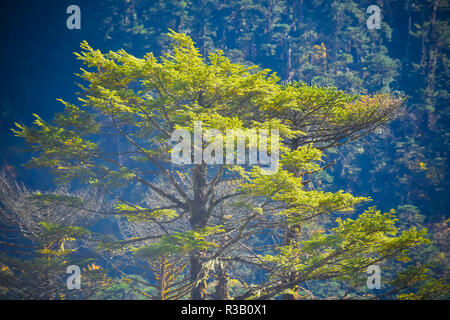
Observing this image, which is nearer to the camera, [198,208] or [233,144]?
[233,144]

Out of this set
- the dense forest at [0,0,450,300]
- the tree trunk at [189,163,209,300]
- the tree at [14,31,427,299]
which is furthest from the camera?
the tree trunk at [189,163,209,300]

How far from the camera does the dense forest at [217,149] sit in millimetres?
7477

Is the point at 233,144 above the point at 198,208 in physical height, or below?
above

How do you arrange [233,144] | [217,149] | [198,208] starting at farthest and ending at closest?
1. [198,208]
2. [217,149]
3. [233,144]

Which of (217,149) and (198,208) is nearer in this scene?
(217,149)

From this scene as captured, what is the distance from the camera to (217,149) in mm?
6773

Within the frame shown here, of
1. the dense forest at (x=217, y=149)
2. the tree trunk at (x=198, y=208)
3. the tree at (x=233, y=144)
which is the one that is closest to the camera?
the tree at (x=233, y=144)

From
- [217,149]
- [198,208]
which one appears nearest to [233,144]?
[217,149]

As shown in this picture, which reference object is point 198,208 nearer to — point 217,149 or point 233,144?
point 217,149

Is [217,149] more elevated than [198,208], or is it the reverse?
[217,149]

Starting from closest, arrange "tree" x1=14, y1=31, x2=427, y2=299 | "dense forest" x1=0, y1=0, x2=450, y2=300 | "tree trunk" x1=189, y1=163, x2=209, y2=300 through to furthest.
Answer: "tree" x1=14, y1=31, x2=427, y2=299 < "dense forest" x1=0, y1=0, x2=450, y2=300 < "tree trunk" x1=189, y1=163, x2=209, y2=300

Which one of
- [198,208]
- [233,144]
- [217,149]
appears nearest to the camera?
[233,144]

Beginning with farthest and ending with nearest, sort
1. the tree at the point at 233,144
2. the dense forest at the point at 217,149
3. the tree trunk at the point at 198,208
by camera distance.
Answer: the tree trunk at the point at 198,208 < the dense forest at the point at 217,149 < the tree at the point at 233,144

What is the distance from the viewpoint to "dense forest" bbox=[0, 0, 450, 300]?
7477mm
